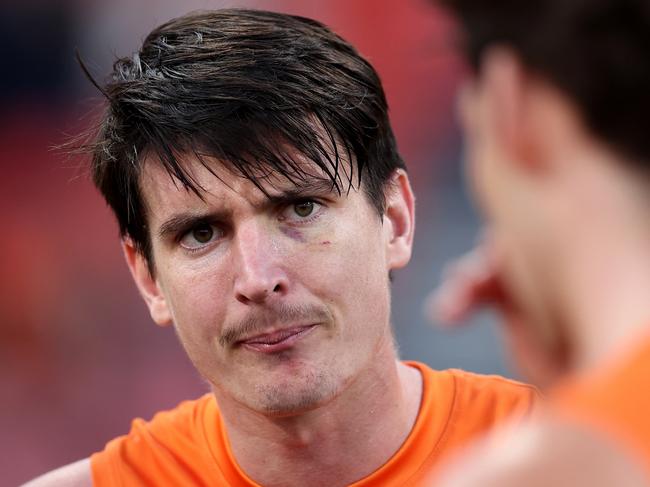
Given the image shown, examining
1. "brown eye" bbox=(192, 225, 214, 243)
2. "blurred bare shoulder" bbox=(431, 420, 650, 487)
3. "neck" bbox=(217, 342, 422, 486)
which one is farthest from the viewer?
"neck" bbox=(217, 342, 422, 486)

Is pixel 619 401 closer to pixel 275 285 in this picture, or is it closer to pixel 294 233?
pixel 275 285

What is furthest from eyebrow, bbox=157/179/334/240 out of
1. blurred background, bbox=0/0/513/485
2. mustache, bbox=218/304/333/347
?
blurred background, bbox=0/0/513/485

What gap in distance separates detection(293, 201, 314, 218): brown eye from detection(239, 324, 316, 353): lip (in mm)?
312

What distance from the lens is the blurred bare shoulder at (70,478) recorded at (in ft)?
11.3

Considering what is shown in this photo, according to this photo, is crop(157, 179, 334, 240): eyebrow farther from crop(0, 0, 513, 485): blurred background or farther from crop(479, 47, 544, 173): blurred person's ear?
crop(0, 0, 513, 485): blurred background

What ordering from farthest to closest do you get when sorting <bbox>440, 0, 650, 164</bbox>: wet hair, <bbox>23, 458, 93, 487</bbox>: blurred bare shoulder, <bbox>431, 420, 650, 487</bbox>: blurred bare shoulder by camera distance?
1. <bbox>23, 458, 93, 487</bbox>: blurred bare shoulder
2. <bbox>440, 0, 650, 164</bbox>: wet hair
3. <bbox>431, 420, 650, 487</bbox>: blurred bare shoulder

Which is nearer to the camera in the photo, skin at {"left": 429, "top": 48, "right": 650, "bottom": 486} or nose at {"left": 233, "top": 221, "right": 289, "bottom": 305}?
skin at {"left": 429, "top": 48, "right": 650, "bottom": 486}

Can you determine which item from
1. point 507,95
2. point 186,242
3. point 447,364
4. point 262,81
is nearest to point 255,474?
point 186,242

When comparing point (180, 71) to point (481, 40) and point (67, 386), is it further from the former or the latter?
point (67, 386)

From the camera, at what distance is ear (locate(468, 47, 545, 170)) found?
4.33 feet

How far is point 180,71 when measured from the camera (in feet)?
10.7

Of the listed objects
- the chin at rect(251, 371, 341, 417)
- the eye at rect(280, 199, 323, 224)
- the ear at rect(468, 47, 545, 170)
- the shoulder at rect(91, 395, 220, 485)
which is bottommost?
the shoulder at rect(91, 395, 220, 485)

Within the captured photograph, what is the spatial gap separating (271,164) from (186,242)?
1.10 ft

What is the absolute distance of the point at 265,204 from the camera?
2924mm
